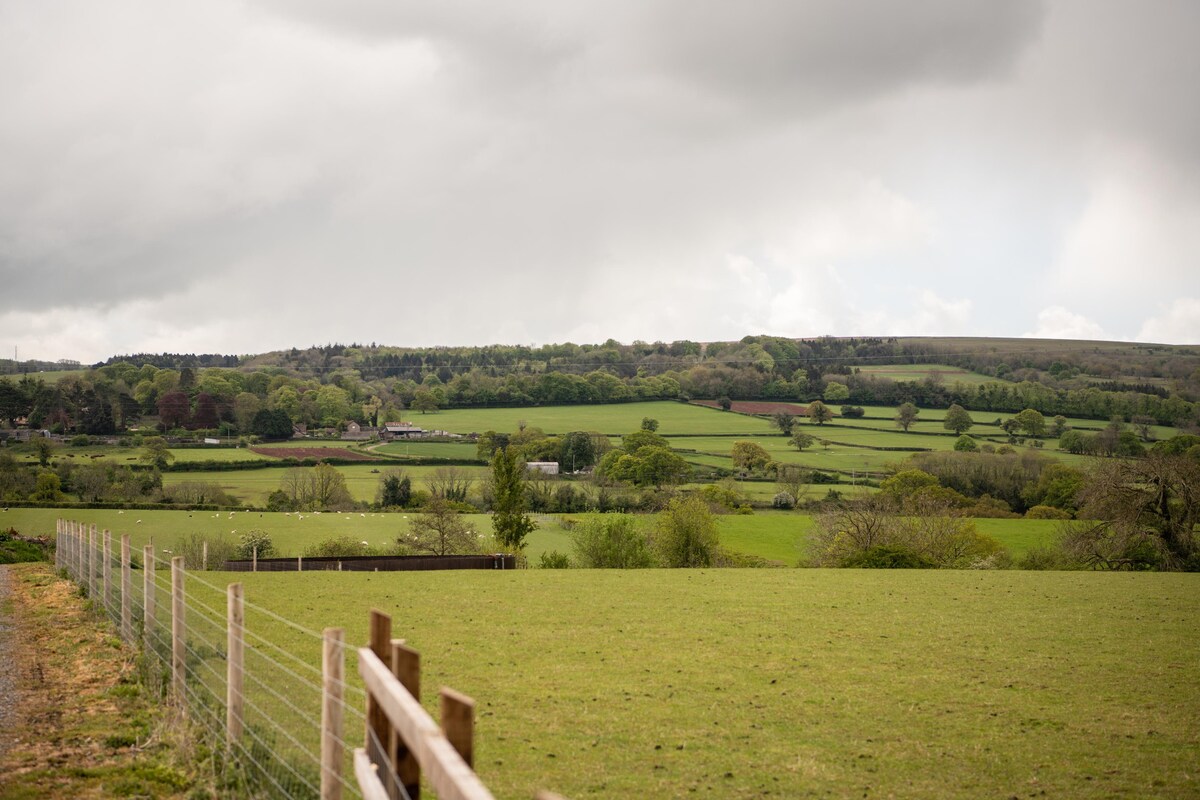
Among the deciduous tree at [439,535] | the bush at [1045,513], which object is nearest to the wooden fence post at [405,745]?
the deciduous tree at [439,535]

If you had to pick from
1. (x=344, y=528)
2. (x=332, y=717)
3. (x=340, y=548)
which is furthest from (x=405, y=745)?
(x=344, y=528)

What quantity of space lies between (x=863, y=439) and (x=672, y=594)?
287ft

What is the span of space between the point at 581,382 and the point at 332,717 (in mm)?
132532

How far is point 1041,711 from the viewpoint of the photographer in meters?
12.6

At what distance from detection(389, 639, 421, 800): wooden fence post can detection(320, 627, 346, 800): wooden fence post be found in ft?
3.42

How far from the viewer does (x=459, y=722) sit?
3.49m

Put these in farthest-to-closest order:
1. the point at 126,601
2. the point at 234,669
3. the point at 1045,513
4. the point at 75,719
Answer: the point at 1045,513 < the point at 126,601 < the point at 75,719 < the point at 234,669

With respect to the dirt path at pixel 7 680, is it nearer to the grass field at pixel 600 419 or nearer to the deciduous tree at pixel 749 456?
the deciduous tree at pixel 749 456

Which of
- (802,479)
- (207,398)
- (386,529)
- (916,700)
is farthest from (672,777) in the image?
(207,398)

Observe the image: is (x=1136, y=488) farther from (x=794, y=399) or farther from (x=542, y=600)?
(x=794, y=399)

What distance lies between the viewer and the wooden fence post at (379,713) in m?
4.92

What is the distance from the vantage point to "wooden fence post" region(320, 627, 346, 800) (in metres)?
5.53

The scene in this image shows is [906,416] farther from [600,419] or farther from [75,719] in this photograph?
[75,719]

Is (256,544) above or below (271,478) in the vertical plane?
below
